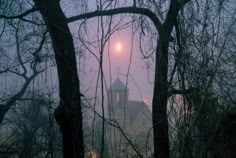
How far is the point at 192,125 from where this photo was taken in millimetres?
2100

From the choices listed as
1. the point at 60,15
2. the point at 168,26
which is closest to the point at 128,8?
the point at 60,15

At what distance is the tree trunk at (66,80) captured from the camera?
388cm

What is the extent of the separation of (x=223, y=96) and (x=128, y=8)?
6.98 ft

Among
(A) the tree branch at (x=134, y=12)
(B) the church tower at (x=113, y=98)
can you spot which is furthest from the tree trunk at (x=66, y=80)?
(A) the tree branch at (x=134, y=12)

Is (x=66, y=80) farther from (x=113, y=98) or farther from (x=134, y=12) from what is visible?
(x=134, y=12)

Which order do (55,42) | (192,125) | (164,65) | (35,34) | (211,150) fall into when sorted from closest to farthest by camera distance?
1. (192,125)
2. (211,150)
3. (164,65)
4. (55,42)
5. (35,34)

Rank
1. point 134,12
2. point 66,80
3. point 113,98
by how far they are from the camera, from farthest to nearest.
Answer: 1. point 66,80
2. point 134,12
3. point 113,98

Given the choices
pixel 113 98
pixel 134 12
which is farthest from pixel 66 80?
pixel 134 12

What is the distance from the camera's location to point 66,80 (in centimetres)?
421

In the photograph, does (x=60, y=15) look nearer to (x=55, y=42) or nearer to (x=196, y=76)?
(x=55, y=42)

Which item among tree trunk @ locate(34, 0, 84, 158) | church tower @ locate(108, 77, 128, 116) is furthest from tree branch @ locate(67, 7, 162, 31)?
tree trunk @ locate(34, 0, 84, 158)

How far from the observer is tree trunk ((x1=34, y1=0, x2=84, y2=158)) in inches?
153

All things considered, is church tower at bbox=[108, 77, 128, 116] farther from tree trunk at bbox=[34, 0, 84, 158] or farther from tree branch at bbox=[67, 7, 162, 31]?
tree branch at bbox=[67, 7, 162, 31]

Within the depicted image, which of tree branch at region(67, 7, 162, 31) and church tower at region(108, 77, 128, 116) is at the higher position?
tree branch at region(67, 7, 162, 31)
